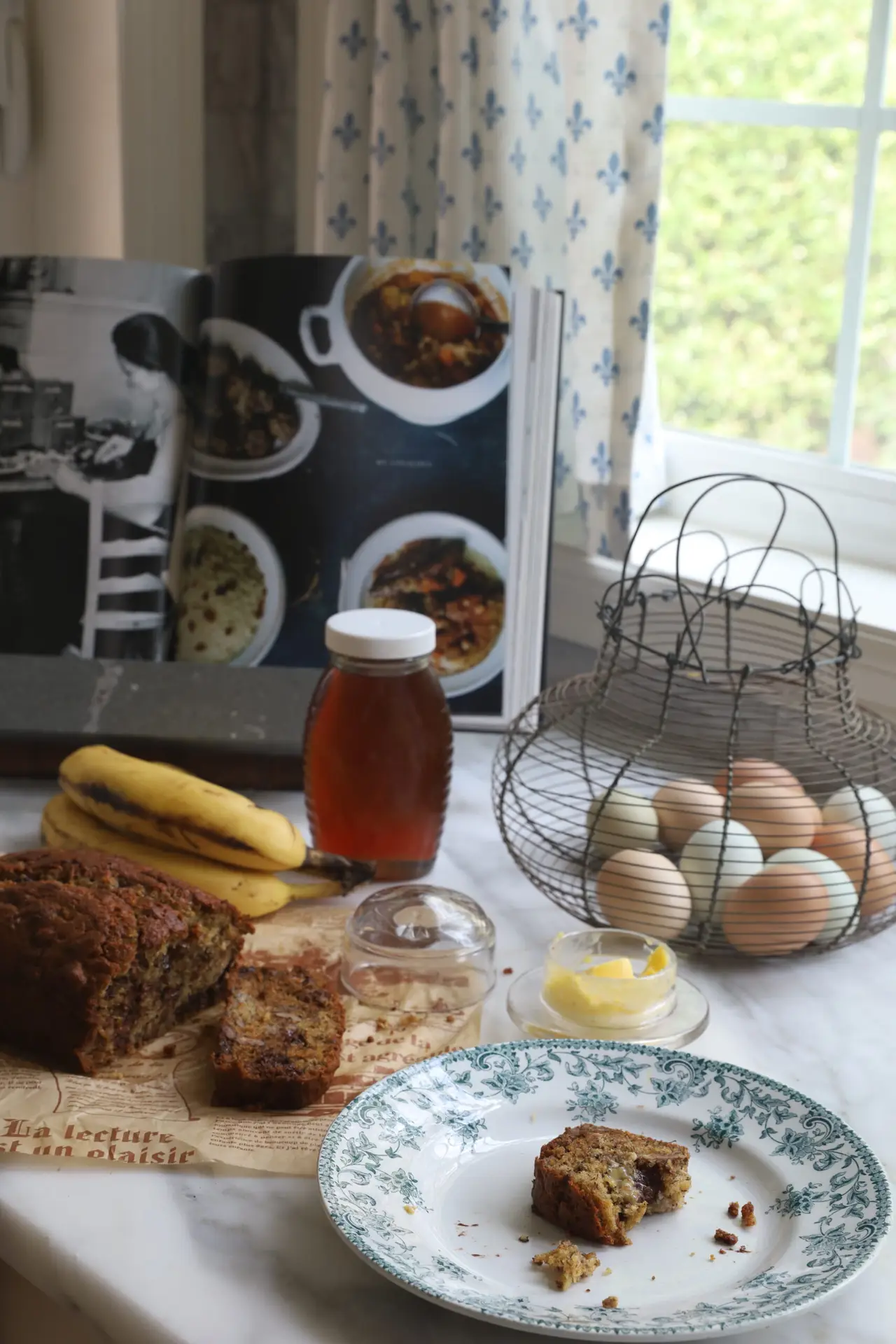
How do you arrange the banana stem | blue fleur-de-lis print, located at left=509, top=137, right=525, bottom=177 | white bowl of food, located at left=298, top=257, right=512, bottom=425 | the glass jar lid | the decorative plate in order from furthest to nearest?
blue fleur-de-lis print, located at left=509, top=137, right=525, bottom=177
white bowl of food, located at left=298, top=257, right=512, bottom=425
the banana stem
the glass jar lid
the decorative plate

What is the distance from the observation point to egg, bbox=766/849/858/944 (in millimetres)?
938

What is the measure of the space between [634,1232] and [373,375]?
0.92m

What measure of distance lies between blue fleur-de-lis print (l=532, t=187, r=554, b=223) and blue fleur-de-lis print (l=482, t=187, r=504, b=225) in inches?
1.4

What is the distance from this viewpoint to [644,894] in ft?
3.16

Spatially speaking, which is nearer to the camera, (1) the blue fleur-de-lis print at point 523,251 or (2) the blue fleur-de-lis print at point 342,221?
(1) the blue fleur-de-lis print at point 523,251

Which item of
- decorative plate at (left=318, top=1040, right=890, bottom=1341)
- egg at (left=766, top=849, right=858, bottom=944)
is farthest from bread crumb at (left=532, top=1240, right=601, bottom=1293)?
egg at (left=766, top=849, right=858, bottom=944)

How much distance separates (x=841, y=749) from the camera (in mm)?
1136

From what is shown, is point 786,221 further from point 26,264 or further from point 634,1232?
point 634,1232

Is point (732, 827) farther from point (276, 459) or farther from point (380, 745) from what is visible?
point (276, 459)

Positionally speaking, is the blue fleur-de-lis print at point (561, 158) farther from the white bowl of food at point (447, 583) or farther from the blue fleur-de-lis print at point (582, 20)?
the white bowl of food at point (447, 583)

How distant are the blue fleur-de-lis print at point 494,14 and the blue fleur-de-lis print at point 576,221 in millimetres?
198

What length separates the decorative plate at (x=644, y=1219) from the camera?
61 centimetres

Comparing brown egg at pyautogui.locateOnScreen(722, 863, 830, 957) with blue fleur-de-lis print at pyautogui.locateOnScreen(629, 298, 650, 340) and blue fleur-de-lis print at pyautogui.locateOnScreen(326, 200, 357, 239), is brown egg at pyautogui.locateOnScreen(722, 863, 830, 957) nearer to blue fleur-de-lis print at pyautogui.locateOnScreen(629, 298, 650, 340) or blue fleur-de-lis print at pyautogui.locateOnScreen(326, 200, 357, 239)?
blue fleur-de-lis print at pyautogui.locateOnScreen(629, 298, 650, 340)

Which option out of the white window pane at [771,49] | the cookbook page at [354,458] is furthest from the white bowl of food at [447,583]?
the white window pane at [771,49]
